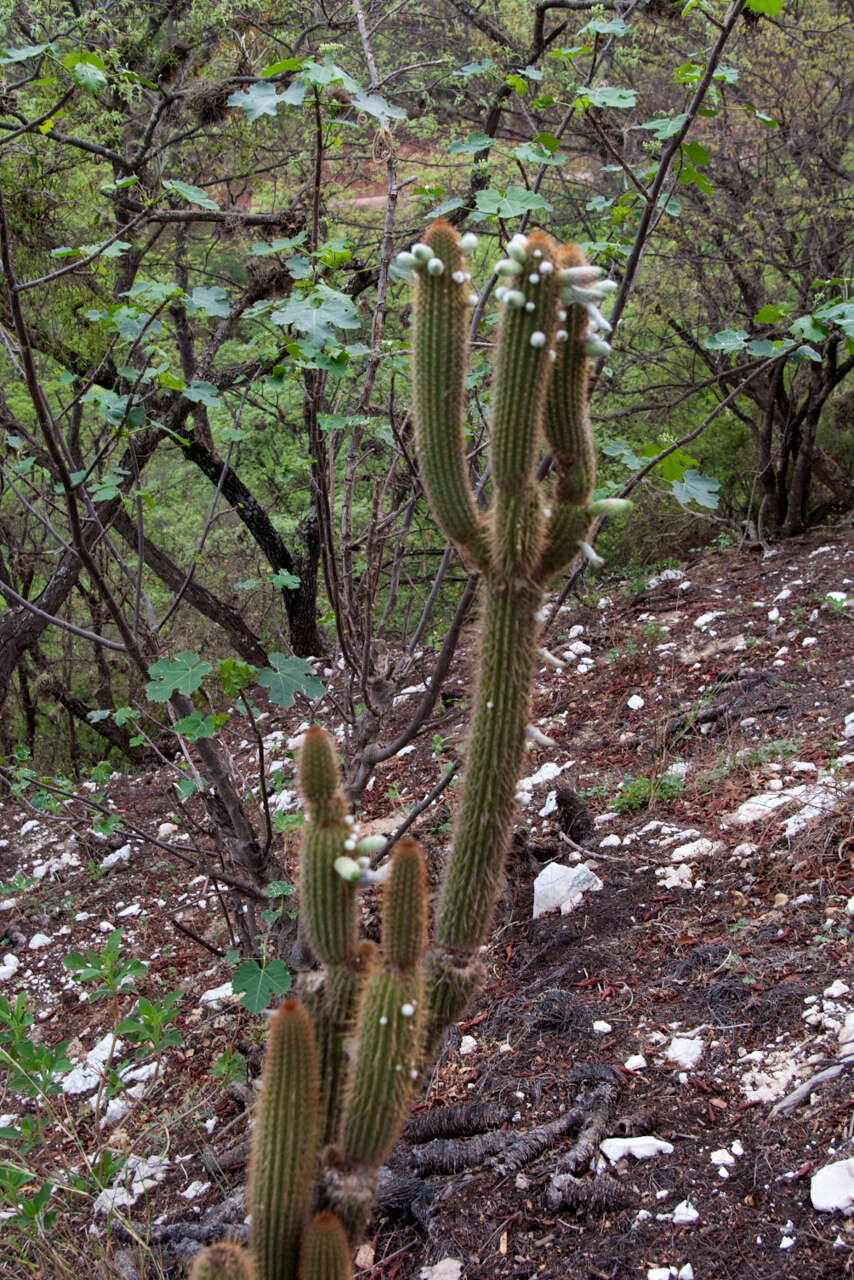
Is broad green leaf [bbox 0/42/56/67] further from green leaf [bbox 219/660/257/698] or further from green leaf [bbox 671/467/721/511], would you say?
green leaf [bbox 671/467/721/511]

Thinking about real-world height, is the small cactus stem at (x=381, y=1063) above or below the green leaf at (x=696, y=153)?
below

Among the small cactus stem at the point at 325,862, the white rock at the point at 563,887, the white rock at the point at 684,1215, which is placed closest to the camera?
the small cactus stem at the point at 325,862

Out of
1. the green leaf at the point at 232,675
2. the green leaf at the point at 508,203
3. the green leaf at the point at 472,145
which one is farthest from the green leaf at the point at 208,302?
the green leaf at the point at 232,675

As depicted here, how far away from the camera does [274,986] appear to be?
8.73 ft

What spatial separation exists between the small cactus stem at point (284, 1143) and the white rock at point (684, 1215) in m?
1.22

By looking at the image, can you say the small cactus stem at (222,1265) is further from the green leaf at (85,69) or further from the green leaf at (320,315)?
the green leaf at (85,69)

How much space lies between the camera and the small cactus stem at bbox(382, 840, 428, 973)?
4.19 ft

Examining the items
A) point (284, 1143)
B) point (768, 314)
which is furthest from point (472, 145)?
point (284, 1143)

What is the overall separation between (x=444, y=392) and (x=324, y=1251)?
1.19 m

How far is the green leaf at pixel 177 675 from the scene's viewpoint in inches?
98.6

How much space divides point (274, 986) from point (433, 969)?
4.53 ft

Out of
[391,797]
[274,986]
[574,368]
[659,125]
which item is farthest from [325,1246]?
[391,797]

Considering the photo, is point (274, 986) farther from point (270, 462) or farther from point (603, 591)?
point (270, 462)

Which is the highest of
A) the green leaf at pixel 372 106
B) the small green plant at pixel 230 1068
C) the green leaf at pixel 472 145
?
the green leaf at pixel 372 106
